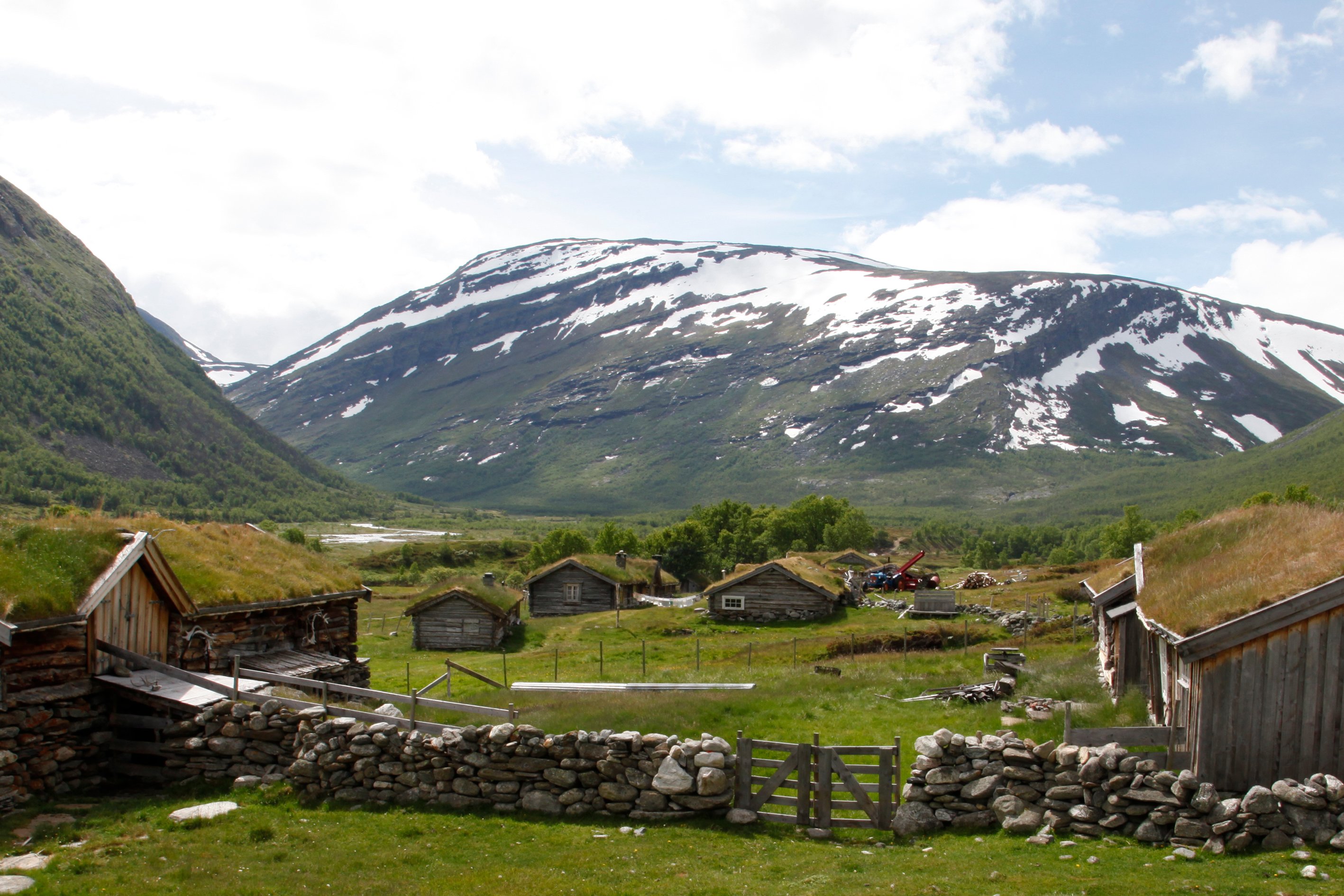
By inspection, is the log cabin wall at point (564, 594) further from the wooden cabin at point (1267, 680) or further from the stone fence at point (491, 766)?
the wooden cabin at point (1267, 680)

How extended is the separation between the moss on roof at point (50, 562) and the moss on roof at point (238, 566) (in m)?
2.54

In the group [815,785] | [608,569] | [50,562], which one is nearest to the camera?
[815,785]

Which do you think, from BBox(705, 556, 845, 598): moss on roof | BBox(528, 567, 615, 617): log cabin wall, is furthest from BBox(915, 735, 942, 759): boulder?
BBox(528, 567, 615, 617): log cabin wall

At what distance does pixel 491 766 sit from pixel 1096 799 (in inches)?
385

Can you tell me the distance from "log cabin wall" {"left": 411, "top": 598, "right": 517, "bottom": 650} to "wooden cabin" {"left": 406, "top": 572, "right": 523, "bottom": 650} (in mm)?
26

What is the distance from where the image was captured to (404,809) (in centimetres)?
1586

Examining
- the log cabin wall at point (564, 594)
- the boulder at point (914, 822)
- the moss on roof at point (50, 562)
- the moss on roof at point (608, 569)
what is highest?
the moss on roof at point (50, 562)

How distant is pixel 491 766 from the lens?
51.8 feet

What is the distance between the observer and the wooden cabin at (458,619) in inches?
1967

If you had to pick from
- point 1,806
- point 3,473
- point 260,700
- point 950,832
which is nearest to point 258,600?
point 260,700

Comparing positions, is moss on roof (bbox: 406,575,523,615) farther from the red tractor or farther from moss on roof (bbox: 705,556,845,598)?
the red tractor

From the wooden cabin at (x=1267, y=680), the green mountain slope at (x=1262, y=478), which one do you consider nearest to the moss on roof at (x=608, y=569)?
the wooden cabin at (x=1267, y=680)

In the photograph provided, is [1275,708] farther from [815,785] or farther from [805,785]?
[805,785]

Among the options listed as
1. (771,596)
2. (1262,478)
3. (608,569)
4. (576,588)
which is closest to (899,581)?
(771,596)
